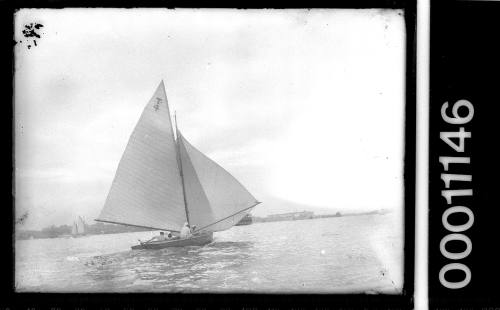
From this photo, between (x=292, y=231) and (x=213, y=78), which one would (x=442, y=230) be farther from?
(x=213, y=78)

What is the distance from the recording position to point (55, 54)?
6.82 feet

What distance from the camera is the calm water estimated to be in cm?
207

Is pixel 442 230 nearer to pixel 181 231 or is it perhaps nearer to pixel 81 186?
pixel 181 231

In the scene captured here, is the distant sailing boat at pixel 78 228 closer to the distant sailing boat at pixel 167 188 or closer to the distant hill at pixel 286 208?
the distant sailing boat at pixel 167 188

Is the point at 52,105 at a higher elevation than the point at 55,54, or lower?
lower

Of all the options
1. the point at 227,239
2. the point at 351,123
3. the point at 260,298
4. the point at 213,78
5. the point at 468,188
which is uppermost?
the point at 213,78

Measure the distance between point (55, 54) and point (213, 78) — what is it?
1.98 feet

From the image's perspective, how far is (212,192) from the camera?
2141 millimetres

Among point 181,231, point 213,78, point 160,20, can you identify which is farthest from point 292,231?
point 160,20

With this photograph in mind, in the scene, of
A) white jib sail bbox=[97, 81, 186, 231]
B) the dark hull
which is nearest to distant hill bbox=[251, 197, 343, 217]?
the dark hull

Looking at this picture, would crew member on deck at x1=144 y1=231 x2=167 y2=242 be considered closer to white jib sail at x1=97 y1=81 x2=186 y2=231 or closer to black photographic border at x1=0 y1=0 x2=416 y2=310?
white jib sail at x1=97 y1=81 x2=186 y2=231

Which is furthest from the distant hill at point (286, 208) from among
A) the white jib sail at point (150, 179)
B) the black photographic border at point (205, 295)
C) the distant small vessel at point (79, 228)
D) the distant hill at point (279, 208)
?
the distant small vessel at point (79, 228)

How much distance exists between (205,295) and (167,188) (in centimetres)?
44

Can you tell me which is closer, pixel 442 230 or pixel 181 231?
pixel 442 230
